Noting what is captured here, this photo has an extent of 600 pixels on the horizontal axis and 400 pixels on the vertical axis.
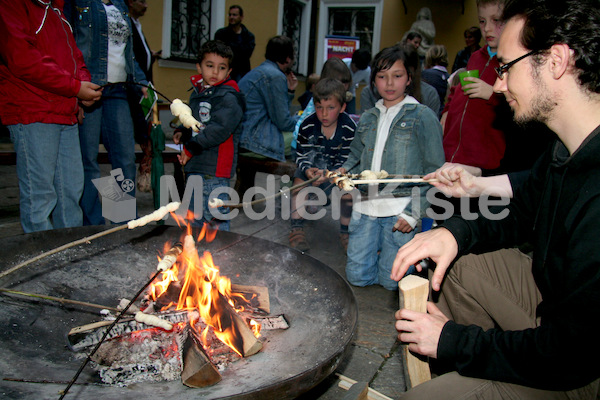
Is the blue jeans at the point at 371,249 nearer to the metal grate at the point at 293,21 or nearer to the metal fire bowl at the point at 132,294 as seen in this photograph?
the metal fire bowl at the point at 132,294

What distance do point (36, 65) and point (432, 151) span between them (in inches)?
114

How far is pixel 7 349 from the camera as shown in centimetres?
180

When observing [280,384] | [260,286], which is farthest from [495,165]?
[280,384]

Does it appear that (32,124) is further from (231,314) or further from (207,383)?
(207,383)

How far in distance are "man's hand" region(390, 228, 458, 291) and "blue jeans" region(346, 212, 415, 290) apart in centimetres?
184

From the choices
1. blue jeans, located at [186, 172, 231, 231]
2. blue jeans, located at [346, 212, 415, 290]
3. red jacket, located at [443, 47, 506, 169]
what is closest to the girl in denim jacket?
blue jeans, located at [346, 212, 415, 290]

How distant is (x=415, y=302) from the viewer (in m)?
1.66

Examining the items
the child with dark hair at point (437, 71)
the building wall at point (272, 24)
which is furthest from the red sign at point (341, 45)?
the child with dark hair at point (437, 71)

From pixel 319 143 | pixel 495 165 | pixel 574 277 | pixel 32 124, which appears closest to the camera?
pixel 574 277

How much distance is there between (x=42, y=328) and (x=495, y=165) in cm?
314

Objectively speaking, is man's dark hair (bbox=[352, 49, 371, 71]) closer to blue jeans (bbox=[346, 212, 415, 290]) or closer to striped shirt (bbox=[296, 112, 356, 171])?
striped shirt (bbox=[296, 112, 356, 171])

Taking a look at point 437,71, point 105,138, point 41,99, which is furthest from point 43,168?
point 437,71

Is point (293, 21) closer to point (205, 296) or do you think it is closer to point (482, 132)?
point (482, 132)

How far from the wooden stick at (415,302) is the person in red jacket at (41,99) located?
2591 millimetres
